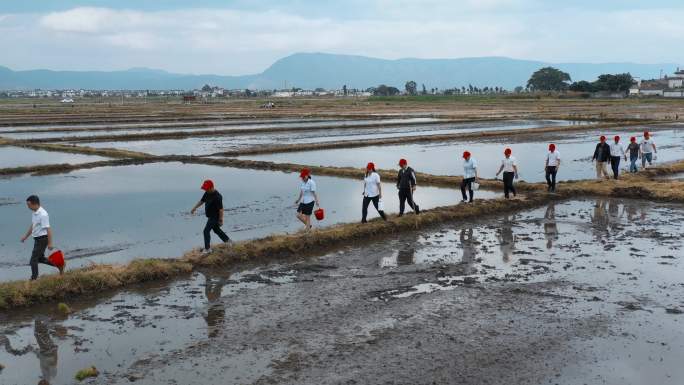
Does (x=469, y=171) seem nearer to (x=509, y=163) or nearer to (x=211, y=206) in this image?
(x=509, y=163)

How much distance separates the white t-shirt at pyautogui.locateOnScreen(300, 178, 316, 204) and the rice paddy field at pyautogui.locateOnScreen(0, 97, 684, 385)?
0.78m

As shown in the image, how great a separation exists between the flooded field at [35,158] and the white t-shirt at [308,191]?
58.0ft

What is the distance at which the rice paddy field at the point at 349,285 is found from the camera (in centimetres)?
738

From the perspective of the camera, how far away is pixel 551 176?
745 inches

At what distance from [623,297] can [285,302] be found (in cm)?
516

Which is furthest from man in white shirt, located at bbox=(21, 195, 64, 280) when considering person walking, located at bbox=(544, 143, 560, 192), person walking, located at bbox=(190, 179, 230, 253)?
person walking, located at bbox=(544, 143, 560, 192)

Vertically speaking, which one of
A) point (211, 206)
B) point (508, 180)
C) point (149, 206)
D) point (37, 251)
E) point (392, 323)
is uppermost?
point (211, 206)

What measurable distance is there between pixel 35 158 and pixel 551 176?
22.5 metres

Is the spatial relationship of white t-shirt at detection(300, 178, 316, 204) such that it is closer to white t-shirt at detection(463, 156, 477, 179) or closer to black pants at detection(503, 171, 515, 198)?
white t-shirt at detection(463, 156, 477, 179)

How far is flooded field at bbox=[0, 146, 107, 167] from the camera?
26.8 metres

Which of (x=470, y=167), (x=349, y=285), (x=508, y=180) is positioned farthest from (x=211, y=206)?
(x=508, y=180)

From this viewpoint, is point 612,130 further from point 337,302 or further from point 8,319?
point 8,319

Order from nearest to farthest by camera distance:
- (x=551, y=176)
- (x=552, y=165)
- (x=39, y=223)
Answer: (x=39, y=223) < (x=552, y=165) < (x=551, y=176)

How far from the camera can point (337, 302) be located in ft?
31.2
